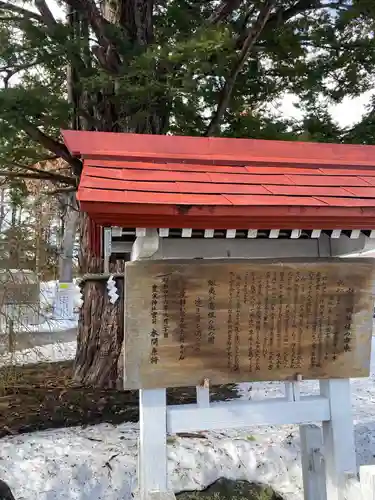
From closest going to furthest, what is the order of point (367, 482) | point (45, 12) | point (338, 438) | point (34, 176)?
1. point (367, 482)
2. point (338, 438)
3. point (45, 12)
4. point (34, 176)

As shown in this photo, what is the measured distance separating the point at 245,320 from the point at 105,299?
3.19 meters

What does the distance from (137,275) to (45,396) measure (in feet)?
11.8

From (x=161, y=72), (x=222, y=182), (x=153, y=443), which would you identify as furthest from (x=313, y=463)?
(x=161, y=72)

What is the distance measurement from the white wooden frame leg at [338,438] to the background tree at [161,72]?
2.25 metres

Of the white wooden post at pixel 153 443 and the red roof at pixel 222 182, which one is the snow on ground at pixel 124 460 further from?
the red roof at pixel 222 182

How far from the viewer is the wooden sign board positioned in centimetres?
238

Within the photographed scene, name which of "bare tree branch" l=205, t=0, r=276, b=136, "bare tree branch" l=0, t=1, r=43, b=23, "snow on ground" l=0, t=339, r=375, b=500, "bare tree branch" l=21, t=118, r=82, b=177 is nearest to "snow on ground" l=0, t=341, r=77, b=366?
"snow on ground" l=0, t=339, r=375, b=500

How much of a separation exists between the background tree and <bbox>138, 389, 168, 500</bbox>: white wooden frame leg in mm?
2289

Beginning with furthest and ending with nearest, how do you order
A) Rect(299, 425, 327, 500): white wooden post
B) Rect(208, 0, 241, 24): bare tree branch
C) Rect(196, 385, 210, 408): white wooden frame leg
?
Rect(208, 0, 241, 24): bare tree branch, Rect(299, 425, 327, 500): white wooden post, Rect(196, 385, 210, 408): white wooden frame leg

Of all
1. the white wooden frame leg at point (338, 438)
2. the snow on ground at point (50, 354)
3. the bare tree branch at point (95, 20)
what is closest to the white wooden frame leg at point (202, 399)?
the white wooden frame leg at point (338, 438)

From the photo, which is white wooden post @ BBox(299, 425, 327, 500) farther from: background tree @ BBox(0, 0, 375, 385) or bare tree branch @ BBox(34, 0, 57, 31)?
bare tree branch @ BBox(34, 0, 57, 31)

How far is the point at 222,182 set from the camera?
7.40ft

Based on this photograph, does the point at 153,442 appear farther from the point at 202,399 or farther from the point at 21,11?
the point at 21,11

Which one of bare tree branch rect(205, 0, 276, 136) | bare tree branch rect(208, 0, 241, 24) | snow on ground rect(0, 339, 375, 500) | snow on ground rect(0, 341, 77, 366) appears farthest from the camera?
snow on ground rect(0, 341, 77, 366)
